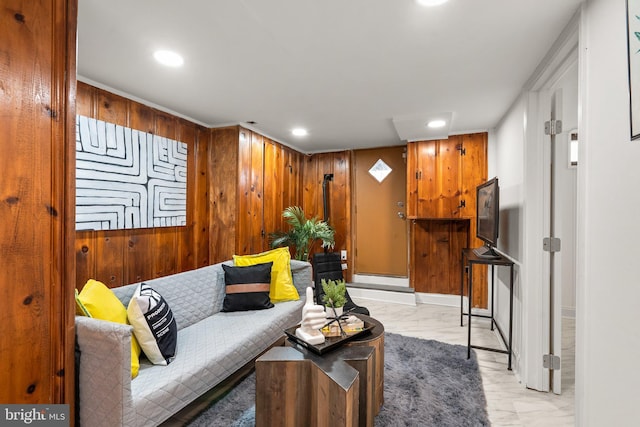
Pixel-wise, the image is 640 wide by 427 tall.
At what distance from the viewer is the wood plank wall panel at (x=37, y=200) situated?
44.1 inches

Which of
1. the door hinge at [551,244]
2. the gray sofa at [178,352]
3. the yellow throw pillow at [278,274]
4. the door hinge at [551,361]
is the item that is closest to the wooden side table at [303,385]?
the gray sofa at [178,352]

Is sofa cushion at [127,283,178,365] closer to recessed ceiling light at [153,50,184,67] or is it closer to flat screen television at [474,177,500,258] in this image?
recessed ceiling light at [153,50,184,67]

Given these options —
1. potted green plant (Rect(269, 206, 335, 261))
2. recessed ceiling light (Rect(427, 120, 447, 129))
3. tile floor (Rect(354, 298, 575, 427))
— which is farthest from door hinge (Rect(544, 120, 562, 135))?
potted green plant (Rect(269, 206, 335, 261))

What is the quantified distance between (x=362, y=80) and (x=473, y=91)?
1035 mm

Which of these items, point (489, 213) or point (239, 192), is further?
point (239, 192)

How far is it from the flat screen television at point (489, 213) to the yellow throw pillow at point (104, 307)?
276 cm

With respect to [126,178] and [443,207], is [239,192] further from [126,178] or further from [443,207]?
[443,207]

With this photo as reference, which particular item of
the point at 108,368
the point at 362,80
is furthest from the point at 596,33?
the point at 108,368

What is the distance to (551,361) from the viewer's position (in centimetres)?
218

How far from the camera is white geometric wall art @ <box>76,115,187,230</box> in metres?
2.28

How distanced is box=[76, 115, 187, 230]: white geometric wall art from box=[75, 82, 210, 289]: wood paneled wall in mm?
85

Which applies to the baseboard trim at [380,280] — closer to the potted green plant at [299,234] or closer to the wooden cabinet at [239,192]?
the potted green plant at [299,234]

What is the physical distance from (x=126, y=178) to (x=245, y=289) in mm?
1435

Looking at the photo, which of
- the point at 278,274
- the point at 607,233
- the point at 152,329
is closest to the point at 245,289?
the point at 278,274
